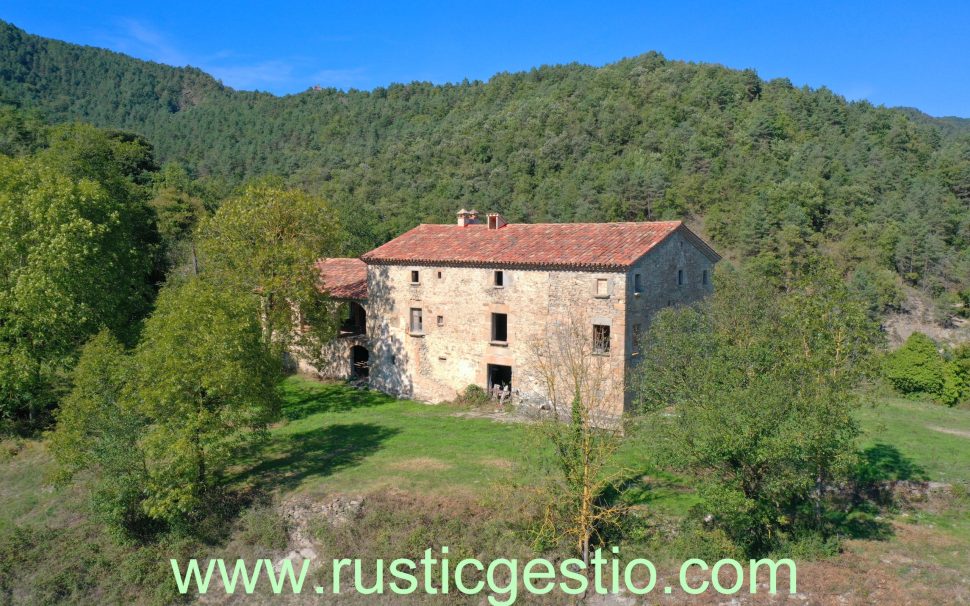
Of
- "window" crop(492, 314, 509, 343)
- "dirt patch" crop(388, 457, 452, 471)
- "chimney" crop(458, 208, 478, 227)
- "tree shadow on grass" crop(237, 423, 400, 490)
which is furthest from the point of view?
"chimney" crop(458, 208, 478, 227)

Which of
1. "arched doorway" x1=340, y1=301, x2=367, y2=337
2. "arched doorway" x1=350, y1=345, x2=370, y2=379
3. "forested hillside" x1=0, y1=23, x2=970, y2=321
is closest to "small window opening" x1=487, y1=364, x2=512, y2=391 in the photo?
"arched doorway" x1=350, y1=345, x2=370, y2=379

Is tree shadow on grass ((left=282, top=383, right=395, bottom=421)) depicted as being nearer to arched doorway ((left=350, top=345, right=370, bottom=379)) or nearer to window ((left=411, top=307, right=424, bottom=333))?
arched doorway ((left=350, top=345, right=370, bottom=379))

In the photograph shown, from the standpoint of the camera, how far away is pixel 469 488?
1836 centimetres

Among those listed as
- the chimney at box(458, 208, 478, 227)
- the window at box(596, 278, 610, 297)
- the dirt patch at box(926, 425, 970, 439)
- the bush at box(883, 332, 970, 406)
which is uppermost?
the chimney at box(458, 208, 478, 227)

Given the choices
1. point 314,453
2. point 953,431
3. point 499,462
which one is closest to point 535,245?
point 499,462

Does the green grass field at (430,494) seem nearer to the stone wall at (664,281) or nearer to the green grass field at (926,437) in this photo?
the green grass field at (926,437)

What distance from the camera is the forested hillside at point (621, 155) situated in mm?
56719

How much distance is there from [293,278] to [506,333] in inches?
390

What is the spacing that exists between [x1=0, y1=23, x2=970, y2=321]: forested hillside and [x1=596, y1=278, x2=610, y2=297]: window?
100 ft

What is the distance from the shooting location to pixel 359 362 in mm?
33250

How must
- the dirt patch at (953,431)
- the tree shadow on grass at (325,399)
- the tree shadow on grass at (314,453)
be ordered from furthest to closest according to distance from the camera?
1. the tree shadow on grass at (325,399)
2. the dirt patch at (953,431)
3. the tree shadow on grass at (314,453)

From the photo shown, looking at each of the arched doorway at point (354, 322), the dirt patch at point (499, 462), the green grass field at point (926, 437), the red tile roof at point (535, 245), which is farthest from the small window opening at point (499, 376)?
the green grass field at point (926, 437)

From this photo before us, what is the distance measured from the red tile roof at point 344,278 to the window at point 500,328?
7867 mm

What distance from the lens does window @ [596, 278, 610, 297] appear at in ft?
75.8
